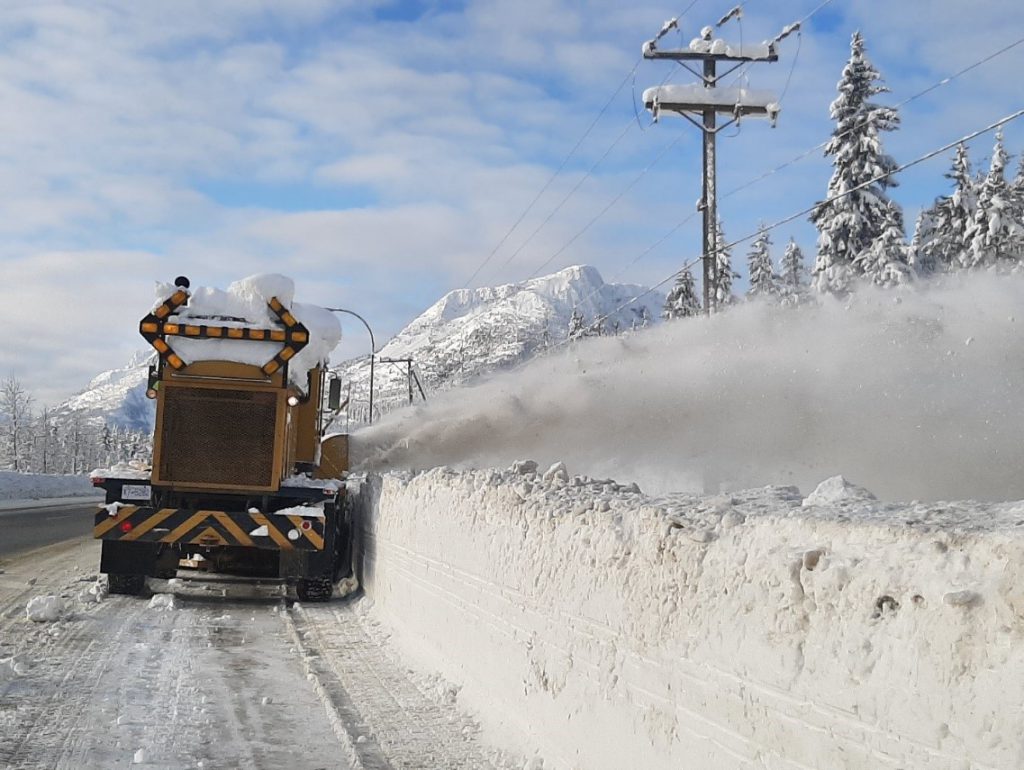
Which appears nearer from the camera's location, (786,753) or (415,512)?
(786,753)

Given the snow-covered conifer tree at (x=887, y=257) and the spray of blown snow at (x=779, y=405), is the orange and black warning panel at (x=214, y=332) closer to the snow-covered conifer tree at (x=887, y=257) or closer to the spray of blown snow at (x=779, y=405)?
the spray of blown snow at (x=779, y=405)

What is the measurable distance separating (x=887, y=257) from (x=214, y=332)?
2873 cm

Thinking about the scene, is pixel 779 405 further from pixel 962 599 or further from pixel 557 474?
pixel 962 599

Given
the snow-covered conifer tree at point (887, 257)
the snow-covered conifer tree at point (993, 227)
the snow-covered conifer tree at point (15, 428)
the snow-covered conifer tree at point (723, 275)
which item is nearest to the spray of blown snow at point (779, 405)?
the snow-covered conifer tree at point (723, 275)

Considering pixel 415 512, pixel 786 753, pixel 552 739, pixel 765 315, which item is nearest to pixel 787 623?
pixel 786 753

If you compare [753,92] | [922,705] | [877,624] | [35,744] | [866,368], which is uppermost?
[753,92]

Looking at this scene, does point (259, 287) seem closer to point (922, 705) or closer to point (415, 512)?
point (415, 512)

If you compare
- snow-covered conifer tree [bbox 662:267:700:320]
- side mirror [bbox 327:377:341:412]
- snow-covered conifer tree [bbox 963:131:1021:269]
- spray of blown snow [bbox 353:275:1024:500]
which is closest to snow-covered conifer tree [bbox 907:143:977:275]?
snow-covered conifer tree [bbox 963:131:1021:269]

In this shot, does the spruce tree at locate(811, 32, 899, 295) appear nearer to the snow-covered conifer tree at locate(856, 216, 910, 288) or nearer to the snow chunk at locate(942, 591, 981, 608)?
the snow-covered conifer tree at locate(856, 216, 910, 288)

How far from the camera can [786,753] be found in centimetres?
360

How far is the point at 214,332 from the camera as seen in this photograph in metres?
12.8

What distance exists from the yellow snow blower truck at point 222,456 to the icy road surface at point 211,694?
83cm

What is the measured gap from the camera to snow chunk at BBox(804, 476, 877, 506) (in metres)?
4.61

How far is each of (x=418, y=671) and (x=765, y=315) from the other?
11.1 meters
